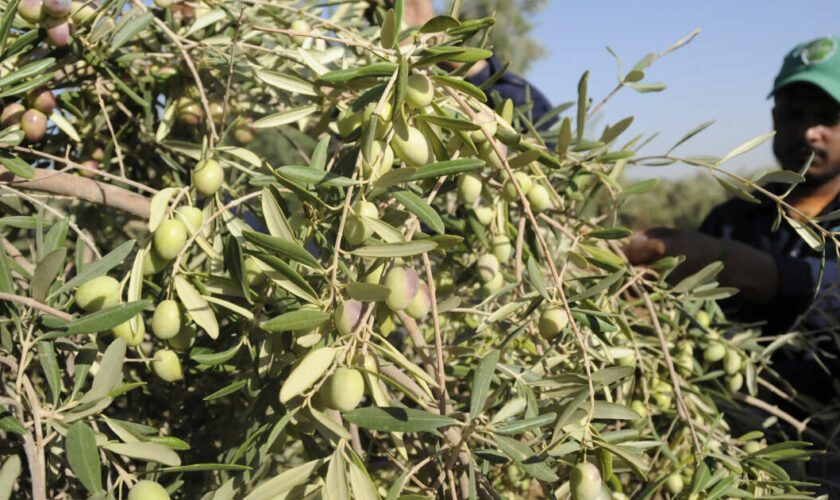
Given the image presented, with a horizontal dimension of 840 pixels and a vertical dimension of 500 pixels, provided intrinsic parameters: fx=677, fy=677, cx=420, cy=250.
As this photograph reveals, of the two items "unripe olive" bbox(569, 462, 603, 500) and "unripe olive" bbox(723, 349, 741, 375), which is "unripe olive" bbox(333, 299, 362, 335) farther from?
"unripe olive" bbox(723, 349, 741, 375)

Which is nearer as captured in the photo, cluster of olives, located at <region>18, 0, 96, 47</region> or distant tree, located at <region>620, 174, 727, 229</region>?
cluster of olives, located at <region>18, 0, 96, 47</region>

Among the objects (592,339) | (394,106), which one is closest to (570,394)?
(592,339)

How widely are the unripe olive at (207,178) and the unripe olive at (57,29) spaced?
229 millimetres

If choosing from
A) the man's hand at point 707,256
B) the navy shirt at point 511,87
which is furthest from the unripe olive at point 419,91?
the navy shirt at point 511,87

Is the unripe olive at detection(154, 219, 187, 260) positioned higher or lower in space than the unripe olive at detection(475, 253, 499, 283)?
higher

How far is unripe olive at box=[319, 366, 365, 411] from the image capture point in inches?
19.5

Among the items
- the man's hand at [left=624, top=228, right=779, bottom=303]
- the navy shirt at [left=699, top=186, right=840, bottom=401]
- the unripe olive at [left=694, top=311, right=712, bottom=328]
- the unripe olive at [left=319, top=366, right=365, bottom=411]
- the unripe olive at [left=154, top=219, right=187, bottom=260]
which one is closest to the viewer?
the unripe olive at [left=319, top=366, right=365, bottom=411]

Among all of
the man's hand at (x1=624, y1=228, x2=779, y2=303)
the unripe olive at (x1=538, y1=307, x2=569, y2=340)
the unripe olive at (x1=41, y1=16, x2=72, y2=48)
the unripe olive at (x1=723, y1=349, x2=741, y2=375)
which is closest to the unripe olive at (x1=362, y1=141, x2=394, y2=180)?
the unripe olive at (x1=538, y1=307, x2=569, y2=340)

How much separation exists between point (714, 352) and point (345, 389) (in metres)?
0.75

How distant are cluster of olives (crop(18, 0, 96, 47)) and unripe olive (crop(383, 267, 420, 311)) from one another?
1.56 feet

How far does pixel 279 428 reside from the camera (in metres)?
0.53

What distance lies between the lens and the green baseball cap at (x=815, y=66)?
7.25 feet

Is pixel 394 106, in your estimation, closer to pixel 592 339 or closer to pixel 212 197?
pixel 212 197

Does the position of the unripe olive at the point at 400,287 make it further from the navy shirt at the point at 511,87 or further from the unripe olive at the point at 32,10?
the navy shirt at the point at 511,87
